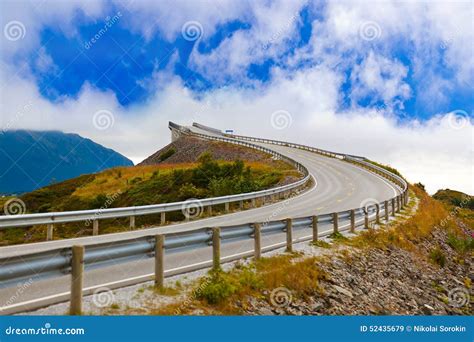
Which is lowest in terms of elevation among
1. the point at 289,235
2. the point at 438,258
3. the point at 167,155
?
the point at 438,258

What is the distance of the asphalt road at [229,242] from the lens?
7.67 m

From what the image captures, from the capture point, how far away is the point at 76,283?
6469 millimetres

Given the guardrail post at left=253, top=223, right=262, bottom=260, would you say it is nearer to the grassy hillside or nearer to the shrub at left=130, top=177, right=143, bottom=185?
the grassy hillside

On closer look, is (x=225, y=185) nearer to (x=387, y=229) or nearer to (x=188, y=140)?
(x=387, y=229)

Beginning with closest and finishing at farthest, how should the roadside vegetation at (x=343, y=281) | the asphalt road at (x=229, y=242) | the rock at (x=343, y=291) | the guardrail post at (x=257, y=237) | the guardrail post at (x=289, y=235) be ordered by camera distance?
the asphalt road at (x=229, y=242), the roadside vegetation at (x=343, y=281), the rock at (x=343, y=291), the guardrail post at (x=257, y=237), the guardrail post at (x=289, y=235)

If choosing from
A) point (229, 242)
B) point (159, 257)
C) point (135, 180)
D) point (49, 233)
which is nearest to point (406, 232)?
point (229, 242)

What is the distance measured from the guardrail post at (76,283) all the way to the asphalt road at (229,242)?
59 cm

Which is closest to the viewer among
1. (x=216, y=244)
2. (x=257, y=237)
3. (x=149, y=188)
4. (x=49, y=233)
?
(x=216, y=244)

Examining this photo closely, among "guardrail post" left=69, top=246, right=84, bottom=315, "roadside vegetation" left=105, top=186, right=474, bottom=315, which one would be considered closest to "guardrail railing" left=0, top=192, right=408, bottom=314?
"guardrail post" left=69, top=246, right=84, bottom=315

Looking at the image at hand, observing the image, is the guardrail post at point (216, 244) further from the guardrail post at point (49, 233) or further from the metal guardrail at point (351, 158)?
the metal guardrail at point (351, 158)

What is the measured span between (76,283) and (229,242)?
153 inches

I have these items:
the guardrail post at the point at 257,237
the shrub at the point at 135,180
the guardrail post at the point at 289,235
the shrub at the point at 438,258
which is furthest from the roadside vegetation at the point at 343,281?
the shrub at the point at 135,180

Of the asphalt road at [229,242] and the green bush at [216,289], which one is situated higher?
the asphalt road at [229,242]

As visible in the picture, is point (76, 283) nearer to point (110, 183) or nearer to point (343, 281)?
point (343, 281)
